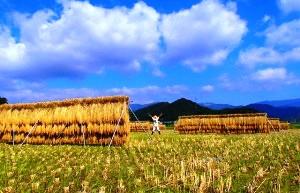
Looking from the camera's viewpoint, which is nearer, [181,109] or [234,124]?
[234,124]

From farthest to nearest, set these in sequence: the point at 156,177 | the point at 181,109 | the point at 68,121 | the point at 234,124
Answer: the point at 181,109 < the point at 234,124 < the point at 68,121 < the point at 156,177

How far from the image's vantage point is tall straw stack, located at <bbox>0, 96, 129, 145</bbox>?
27.8 metres

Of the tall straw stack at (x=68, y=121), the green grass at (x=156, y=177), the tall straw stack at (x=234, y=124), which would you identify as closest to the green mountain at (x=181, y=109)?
the tall straw stack at (x=234, y=124)

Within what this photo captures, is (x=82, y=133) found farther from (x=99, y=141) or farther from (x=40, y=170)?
(x=40, y=170)

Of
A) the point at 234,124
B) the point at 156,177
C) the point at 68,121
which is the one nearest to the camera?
the point at 156,177

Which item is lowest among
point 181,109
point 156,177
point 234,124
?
point 156,177

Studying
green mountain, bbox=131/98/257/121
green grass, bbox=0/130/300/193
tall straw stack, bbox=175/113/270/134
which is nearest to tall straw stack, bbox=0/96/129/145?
green grass, bbox=0/130/300/193

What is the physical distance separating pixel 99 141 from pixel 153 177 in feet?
55.9

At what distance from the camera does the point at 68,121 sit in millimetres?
30078

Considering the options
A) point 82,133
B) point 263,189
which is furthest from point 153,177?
point 82,133

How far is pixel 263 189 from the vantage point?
31.9 ft

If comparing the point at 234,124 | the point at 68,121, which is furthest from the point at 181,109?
the point at 68,121

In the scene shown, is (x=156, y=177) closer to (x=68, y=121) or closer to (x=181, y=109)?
(x=68, y=121)

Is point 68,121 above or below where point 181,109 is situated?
below
